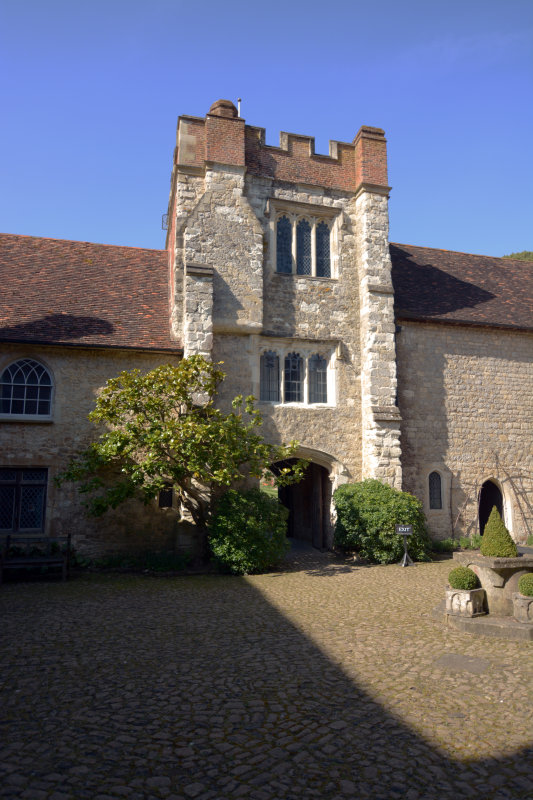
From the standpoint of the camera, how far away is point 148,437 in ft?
34.8

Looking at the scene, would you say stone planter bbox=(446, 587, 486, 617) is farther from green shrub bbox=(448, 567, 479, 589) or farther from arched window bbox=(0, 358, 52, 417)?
arched window bbox=(0, 358, 52, 417)

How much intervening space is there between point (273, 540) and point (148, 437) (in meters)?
3.57

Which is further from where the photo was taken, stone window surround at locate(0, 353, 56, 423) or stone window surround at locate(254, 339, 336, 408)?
stone window surround at locate(254, 339, 336, 408)

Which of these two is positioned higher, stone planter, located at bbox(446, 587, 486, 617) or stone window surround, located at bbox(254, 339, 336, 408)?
stone window surround, located at bbox(254, 339, 336, 408)

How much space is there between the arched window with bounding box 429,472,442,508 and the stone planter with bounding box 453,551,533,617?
7.30m

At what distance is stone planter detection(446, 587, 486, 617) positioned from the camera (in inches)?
288

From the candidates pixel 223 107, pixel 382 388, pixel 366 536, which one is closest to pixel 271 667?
pixel 366 536

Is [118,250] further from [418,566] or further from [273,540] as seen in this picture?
[418,566]

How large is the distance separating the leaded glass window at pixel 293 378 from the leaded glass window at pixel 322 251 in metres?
2.59

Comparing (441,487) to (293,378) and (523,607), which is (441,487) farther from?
(523,607)

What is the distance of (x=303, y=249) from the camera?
49.6ft

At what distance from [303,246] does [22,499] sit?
32.2ft

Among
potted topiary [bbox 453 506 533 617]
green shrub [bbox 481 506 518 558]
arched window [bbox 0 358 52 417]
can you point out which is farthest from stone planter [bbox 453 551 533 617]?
arched window [bbox 0 358 52 417]

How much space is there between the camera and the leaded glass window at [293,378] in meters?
14.3
